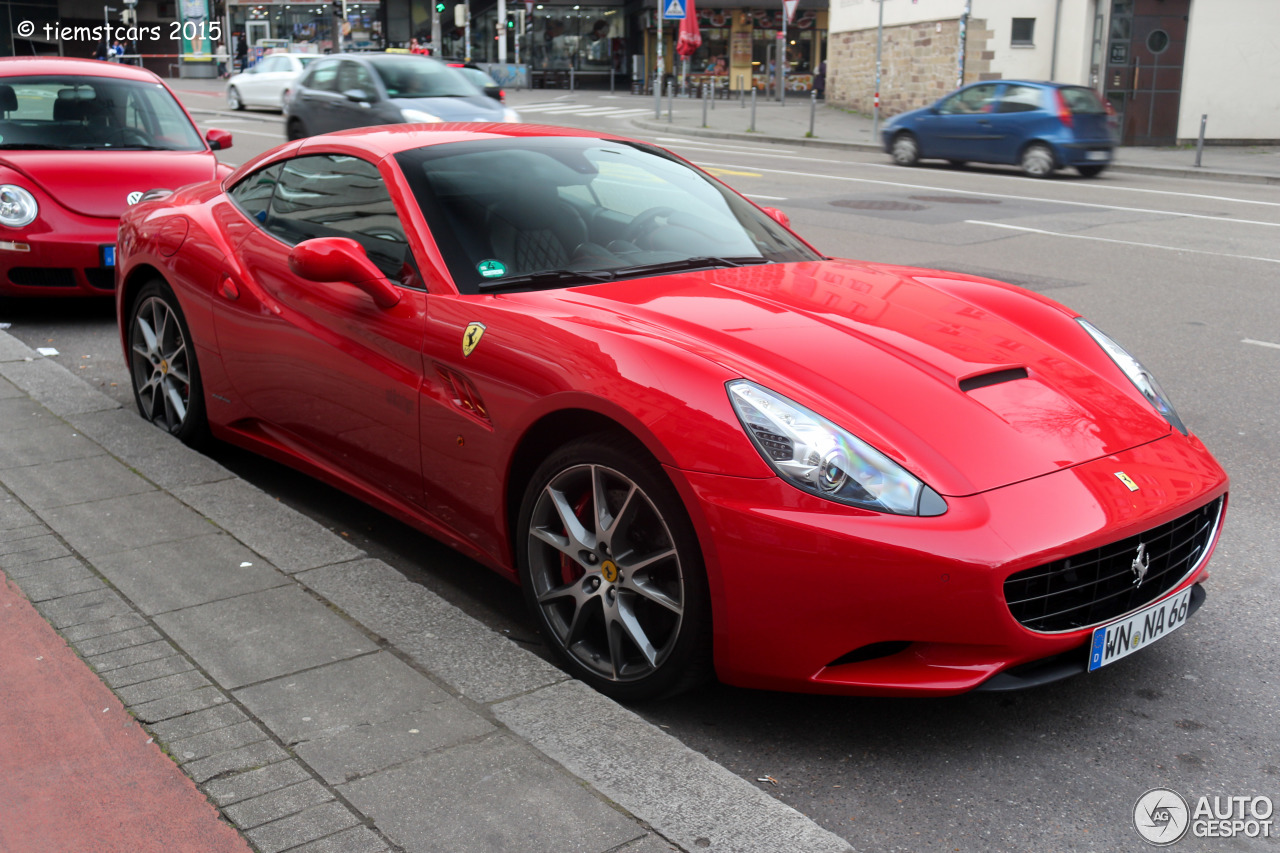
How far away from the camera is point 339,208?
4.34m

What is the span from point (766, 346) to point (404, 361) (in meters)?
1.20

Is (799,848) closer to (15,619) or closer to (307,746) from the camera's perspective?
(307,746)

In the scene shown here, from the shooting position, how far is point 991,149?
20719mm

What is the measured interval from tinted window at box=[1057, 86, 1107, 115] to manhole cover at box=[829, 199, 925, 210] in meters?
5.64

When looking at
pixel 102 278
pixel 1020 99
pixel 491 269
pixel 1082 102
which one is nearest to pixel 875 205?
pixel 1020 99

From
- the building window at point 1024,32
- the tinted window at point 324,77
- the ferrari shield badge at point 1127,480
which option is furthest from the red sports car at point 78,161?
the building window at point 1024,32

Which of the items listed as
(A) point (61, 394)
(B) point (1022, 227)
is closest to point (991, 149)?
(B) point (1022, 227)

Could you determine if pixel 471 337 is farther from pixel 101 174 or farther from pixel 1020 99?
pixel 1020 99

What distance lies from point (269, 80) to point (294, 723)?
109 ft

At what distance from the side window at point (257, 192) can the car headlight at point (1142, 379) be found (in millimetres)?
3096

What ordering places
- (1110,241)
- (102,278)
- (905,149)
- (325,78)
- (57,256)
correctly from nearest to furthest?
(57,256) < (102,278) < (1110,241) < (325,78) < (905,149)

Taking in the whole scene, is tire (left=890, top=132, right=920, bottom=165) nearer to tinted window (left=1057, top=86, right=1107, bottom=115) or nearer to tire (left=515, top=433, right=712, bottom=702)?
tinted window (left=1057, top=86, right=1107, bottom=115)

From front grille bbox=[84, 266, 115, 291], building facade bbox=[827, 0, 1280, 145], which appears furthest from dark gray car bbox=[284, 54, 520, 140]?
building facade bbox=[827, 0, 1280, 145]

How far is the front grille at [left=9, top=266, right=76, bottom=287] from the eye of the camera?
25.1 ft
